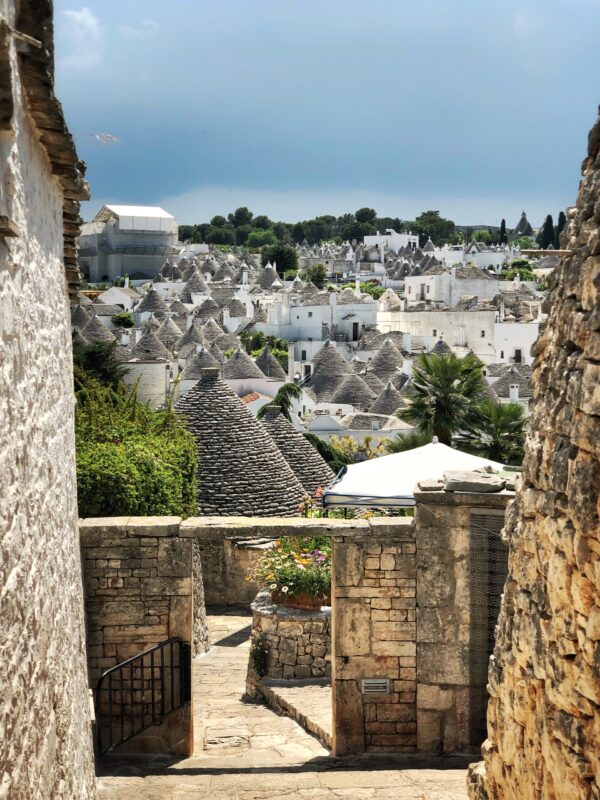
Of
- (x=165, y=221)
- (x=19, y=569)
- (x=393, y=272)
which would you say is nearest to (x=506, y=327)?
(x=393, y=272)

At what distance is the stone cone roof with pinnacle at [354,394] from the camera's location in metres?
58.0

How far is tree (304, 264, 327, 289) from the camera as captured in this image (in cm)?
12244

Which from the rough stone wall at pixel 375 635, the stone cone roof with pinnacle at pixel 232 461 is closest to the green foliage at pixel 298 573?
the rough stone wall at pixel 375 635

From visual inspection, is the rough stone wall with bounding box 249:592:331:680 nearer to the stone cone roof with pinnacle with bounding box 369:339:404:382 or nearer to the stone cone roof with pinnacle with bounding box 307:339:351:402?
the stone cone roof with pinnacle with bounding box 307:339:351:402

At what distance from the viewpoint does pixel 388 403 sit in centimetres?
5188

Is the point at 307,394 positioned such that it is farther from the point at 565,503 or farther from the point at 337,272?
the point at 337,272

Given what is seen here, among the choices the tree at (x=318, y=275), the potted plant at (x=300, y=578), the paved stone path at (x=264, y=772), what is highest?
the tree at (x=318, y=275)

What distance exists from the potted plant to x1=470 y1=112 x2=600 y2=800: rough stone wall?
23.7 feet

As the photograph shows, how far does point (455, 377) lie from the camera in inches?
1129

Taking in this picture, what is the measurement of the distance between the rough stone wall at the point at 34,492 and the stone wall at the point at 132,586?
2.80 meters

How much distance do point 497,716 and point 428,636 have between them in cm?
420

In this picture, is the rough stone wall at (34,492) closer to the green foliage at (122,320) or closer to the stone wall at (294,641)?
the stone wall at (294,641)

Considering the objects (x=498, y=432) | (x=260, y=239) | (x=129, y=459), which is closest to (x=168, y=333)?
(x=498, y=432)

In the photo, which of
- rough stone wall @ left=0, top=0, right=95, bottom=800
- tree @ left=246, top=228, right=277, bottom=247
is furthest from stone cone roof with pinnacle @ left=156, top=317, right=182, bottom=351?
tree @ left=246, top=228, right=277, bottom=247
